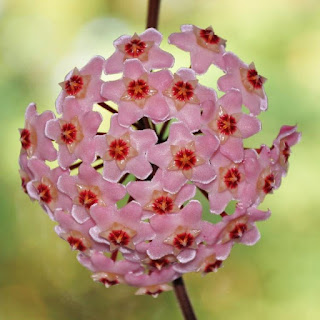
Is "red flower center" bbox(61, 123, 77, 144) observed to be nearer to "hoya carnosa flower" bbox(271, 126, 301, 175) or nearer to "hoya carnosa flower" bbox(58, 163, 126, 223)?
"hoya carnosa flower" bbox(58, 163, 126, 223)

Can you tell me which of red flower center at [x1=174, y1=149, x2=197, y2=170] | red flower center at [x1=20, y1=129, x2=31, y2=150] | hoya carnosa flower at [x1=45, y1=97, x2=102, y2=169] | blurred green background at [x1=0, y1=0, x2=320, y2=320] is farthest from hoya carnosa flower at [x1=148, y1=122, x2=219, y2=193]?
blurred green background at [x1=0, y1=0, x2=320, y2=320]

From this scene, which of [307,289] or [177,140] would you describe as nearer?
[177,140]

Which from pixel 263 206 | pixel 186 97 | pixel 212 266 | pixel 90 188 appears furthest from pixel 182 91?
pixel 263 206

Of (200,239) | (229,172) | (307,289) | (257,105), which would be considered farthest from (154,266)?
(307,289)

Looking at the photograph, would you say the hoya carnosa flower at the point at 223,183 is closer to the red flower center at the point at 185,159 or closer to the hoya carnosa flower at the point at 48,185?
the red flower center at the point at 185,159

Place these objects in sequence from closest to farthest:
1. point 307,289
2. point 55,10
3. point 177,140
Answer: point 177,140 < point 307,289 < point 55,10

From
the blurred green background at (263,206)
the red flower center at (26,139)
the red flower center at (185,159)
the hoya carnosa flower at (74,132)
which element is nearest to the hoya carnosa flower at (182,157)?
the red flower center at (185,159)

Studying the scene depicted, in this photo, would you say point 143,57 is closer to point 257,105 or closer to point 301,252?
point 257,105
